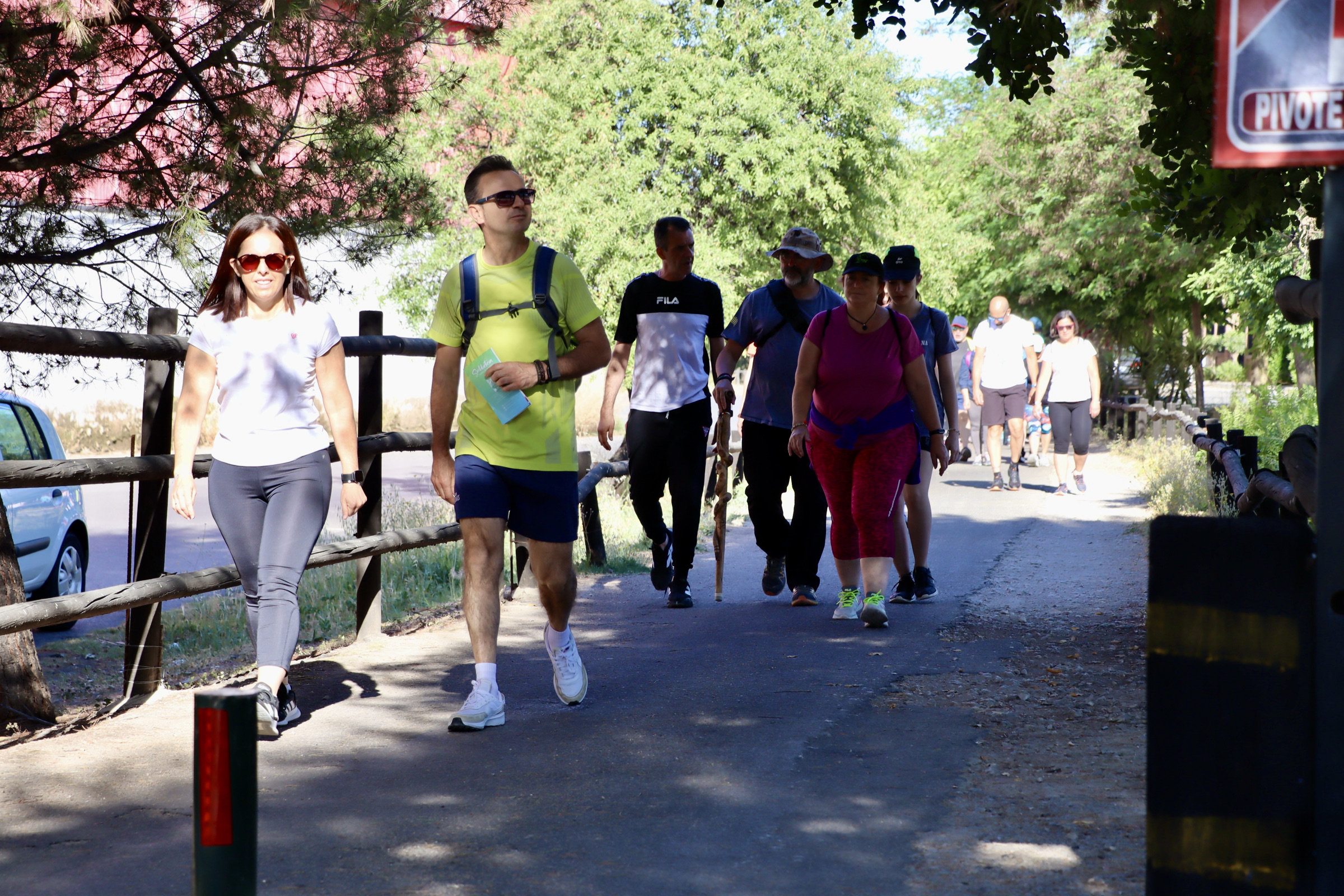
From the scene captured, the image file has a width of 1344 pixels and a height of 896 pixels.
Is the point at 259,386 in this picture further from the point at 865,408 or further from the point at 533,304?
the point at 865,408

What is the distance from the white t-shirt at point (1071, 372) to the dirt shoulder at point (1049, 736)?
17.1 ft

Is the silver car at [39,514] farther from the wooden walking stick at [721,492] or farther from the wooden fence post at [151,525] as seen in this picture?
the wooden walking stick at [721,492]

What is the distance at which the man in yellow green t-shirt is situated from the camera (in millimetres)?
5340

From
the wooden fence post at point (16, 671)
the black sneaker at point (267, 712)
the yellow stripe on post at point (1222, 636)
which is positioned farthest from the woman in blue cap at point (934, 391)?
the yellow stripe on post at point (1222, 636)

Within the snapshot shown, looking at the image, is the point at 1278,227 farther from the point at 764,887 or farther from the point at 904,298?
the point at 764,887

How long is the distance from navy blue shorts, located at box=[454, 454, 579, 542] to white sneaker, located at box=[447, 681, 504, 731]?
0.61m

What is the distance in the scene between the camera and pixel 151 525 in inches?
229

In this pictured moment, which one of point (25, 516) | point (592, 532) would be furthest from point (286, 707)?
point (25, 516)

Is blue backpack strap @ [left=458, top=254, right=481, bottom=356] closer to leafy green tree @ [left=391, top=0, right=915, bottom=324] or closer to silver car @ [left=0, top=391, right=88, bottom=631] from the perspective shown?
silver car @ [left=0, top=391, right=88, bottom=631]

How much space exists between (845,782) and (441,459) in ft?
6.75

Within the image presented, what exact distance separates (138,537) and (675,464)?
10.4ft

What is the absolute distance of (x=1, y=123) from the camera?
692 centimetres

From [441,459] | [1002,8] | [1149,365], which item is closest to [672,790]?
[441,459]

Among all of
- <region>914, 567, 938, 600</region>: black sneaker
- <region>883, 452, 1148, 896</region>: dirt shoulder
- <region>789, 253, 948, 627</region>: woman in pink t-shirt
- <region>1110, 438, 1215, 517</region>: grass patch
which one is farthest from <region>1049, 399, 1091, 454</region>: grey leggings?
<region>789, 253, 948, 627</region>: woman in pink t-shirt
